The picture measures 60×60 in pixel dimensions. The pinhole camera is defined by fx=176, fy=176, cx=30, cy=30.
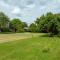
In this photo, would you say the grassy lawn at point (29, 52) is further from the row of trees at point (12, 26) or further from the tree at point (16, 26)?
the tree at point (16, 26)

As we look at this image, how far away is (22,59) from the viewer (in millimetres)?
13203

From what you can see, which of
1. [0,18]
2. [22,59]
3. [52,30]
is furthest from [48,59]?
[0,18]

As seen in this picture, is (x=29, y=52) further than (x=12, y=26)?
No

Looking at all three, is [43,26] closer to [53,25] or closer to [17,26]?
[53,25]

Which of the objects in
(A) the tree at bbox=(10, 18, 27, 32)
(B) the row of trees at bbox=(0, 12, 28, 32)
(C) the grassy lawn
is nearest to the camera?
(C) the grassy lawn

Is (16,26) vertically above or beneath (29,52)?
above

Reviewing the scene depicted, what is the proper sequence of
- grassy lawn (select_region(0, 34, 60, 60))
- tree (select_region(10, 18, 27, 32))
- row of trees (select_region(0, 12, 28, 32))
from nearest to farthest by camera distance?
1. grassy lawn (select_region(0, 34, 60, 60))
2. row of trees (select_region(0, 12, 28, 32))
3. tree (select_region(10, 18, 27, 32))

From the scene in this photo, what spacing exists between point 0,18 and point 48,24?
3684 centimetres

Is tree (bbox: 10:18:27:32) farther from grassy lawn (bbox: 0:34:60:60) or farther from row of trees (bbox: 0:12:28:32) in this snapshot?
grassy lawn (bbox: 0:34:60:60)

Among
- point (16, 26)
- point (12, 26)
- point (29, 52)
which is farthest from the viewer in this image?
point (16, 26)

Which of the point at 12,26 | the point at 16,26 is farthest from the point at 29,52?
the point at 16,26

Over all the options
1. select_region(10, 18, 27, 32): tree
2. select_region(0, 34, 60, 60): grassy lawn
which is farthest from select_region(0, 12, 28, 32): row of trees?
select_region(0, 34, 60, 60): grassy lawn

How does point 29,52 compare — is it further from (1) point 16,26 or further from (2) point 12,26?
(1) point 16,26

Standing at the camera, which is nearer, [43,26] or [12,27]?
[43,26]
